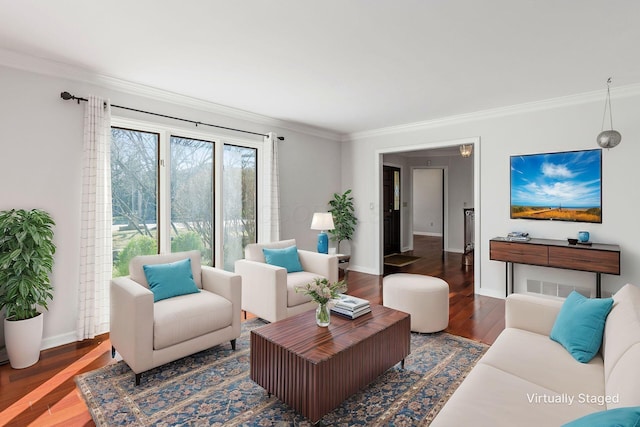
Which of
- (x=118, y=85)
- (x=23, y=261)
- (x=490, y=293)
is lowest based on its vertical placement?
(x=490, y=293)

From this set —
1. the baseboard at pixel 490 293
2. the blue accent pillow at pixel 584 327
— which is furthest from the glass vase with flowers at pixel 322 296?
the baseboard at pixel 490 293

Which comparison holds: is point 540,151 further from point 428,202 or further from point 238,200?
point 428,202

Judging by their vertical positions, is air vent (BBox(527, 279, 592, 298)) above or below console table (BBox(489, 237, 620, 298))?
below

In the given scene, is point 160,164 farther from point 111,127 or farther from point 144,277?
point 144,277

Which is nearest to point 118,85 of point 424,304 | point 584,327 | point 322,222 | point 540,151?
point 322,222

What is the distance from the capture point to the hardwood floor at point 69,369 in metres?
2.10

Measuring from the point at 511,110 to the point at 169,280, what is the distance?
15.1ft

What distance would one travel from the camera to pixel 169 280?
2936 mm

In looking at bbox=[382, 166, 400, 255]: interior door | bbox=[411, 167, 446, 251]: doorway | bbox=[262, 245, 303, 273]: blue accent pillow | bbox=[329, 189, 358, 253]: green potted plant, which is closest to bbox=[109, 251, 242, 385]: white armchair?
bbox=[262, 245, 303, 273]: blue accent pillow

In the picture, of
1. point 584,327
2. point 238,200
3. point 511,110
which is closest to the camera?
point 584,327

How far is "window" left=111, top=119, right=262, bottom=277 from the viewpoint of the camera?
12.1 feet

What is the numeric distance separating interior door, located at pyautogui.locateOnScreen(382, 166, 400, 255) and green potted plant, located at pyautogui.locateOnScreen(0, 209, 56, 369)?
620 cm

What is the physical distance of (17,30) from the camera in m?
2.46

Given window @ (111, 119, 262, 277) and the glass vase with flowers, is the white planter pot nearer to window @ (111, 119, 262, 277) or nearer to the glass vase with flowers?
window @ (111, 119, 262, 277)
